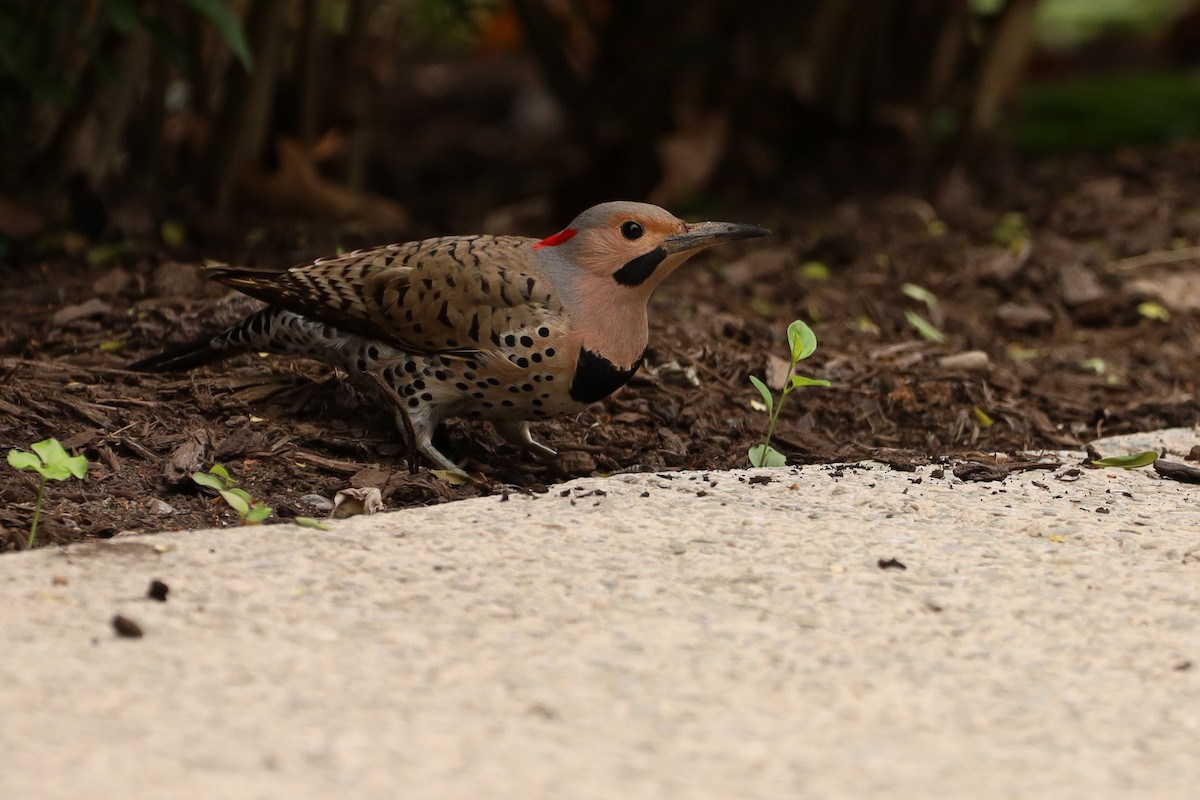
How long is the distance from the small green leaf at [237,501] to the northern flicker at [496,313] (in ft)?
2.24

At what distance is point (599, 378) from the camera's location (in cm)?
431

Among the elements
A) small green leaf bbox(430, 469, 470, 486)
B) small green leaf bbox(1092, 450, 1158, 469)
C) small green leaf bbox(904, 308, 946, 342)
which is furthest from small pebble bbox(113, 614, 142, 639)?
small green leaf bbox(904, 308, 946, 342)

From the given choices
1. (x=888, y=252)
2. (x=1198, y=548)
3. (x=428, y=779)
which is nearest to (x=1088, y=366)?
(x=888, y=252)

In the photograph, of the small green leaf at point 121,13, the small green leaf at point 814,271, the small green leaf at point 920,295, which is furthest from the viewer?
the small green leaf at point 814,271

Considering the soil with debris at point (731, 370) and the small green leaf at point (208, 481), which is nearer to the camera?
the small green leaf at point (208, 481)

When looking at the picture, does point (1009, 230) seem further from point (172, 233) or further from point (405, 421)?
point (405, 421)

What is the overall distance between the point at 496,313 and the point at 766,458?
88 centimetres

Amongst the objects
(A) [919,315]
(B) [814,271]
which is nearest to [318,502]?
(A) [919,315]

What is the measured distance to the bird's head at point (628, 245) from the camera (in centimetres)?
441

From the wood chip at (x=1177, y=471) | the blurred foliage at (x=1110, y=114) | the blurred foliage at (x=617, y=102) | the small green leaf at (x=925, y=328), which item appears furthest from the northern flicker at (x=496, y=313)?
the blurred foliage at (x=1110, y=114)

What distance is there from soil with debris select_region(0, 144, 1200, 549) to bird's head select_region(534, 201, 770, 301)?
0.56m

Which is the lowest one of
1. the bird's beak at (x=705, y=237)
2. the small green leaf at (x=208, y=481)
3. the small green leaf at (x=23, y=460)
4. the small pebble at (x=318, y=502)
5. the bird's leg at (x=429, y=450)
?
the small pebble at (x=318, y=502)

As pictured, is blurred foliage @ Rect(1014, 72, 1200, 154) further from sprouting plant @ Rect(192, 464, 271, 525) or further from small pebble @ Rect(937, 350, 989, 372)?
sprouting plant @ Rect(192, 464, 271, 525)

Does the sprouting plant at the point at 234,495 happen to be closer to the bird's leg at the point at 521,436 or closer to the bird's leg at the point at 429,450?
the bird's leg at the point at 429,450
